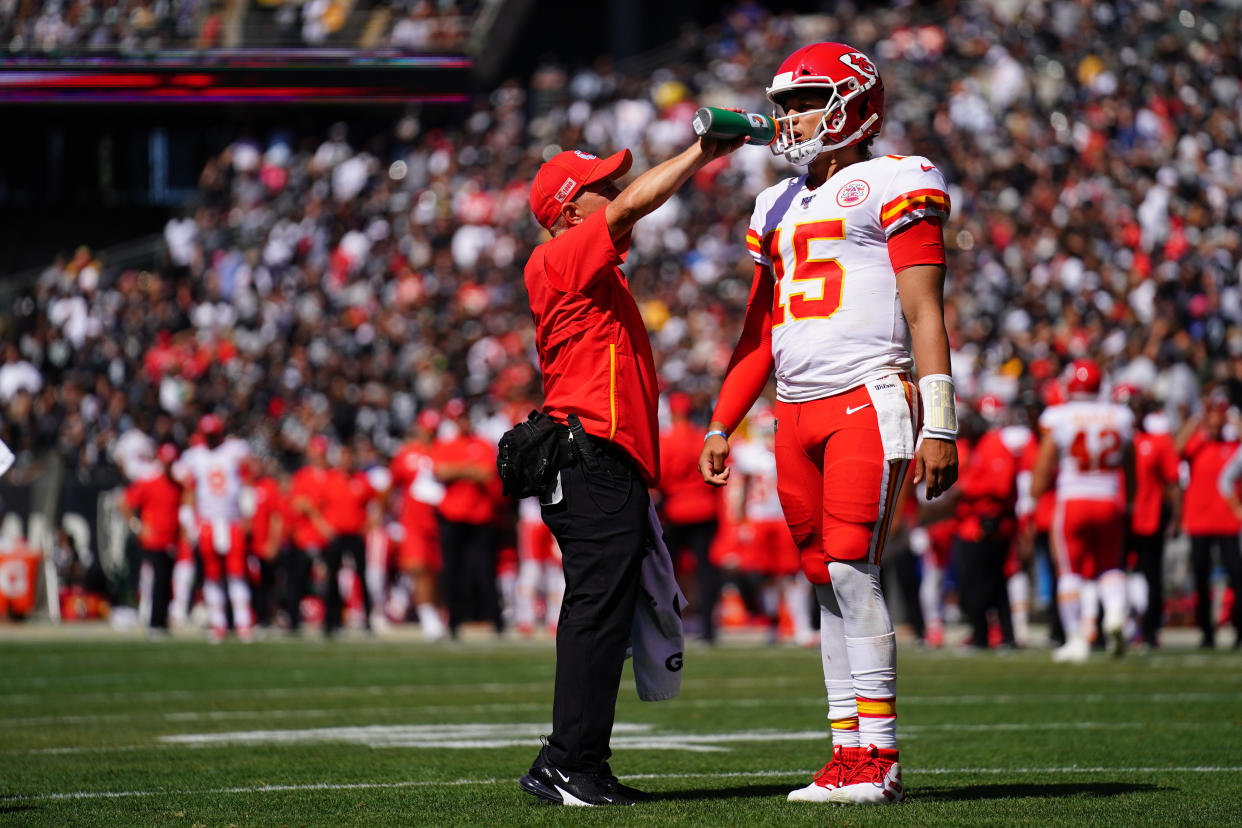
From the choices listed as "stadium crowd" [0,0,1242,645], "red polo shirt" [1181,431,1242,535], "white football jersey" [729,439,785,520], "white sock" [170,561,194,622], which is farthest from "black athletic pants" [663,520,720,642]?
"white sock" [170,561,194,622]

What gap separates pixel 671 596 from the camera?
20.0 feet

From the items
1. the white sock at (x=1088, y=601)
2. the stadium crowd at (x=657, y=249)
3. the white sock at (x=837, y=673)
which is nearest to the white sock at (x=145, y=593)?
the stadium crowd at (x=657, y=249)

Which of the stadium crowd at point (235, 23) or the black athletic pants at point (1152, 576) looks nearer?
the black athletic pants at point (1152, 576)

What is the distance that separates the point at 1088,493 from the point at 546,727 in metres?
6.62

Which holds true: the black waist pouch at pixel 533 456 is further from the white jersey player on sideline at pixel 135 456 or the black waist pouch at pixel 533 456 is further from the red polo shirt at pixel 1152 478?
the white jersey player on sideline at pixel 135 456

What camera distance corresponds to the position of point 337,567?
64.3 ft

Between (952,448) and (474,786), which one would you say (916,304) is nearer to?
(952,448)

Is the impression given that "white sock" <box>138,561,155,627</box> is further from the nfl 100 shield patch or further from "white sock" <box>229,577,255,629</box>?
the nfl 100 shield patch

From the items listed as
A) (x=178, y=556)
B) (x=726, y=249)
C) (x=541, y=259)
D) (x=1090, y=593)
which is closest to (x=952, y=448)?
(x=541, y=259)

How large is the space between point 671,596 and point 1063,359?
47.0 ft

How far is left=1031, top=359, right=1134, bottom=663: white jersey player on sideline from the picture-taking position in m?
14.2

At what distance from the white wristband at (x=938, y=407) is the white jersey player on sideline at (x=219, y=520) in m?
14.8

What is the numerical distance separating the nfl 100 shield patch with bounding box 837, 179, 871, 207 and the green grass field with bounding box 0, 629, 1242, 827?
184cm

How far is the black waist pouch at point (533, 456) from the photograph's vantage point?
5914mm
